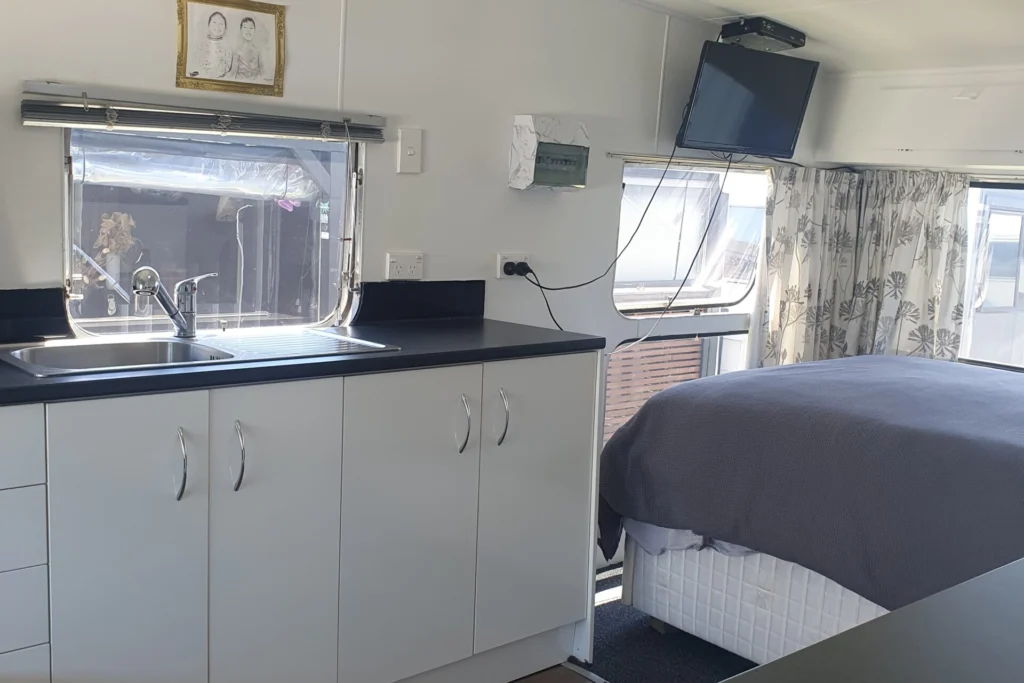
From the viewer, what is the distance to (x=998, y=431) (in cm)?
268

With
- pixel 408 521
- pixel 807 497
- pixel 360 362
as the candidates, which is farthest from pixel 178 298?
pixel 807 497

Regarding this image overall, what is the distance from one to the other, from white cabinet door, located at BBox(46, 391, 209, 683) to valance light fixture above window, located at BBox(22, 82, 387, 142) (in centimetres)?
77

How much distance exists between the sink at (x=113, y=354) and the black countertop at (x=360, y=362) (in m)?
0.14

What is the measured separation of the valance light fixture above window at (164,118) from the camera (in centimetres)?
231

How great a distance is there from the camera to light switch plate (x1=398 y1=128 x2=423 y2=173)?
9.86 ft

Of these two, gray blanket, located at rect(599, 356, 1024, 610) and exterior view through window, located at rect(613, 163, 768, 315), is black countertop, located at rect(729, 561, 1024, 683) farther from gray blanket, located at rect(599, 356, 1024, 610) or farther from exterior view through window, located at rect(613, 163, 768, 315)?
exterior view through window, located at rect(613, 163, 768, 315)

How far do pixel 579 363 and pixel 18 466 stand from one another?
1523mm

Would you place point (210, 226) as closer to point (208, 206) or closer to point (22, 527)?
point (208, 206)

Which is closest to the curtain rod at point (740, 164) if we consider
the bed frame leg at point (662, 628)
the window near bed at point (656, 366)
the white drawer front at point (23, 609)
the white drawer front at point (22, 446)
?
the window near bed at point (656, 366)

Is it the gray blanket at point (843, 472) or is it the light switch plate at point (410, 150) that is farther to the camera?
the light switch plate at point (410, 150)

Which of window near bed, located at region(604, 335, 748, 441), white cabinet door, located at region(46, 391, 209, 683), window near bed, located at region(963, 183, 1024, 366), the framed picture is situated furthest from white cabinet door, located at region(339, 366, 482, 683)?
window near bed, located at region(963, 183, 1024, 366)

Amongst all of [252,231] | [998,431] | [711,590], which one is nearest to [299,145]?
[252,231]

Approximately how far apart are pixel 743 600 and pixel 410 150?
1717 mm

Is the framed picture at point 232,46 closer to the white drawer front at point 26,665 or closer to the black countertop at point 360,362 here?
the black countertop at point 360,362
